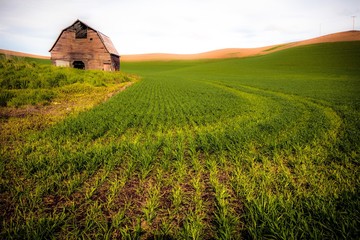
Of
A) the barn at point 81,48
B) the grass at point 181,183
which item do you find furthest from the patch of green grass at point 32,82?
the barn at point 81,48

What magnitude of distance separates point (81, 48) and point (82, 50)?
347 mm

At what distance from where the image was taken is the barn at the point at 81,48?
29.2 m

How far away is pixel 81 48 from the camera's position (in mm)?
29688

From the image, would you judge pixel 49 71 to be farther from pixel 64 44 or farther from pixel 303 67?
pixel 303 67

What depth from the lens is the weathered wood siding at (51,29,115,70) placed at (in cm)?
2938

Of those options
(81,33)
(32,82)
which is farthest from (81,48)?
(32,82)

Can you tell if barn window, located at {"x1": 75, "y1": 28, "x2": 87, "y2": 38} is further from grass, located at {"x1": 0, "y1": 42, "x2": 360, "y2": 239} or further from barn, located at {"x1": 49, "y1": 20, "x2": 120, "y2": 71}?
grass, located at {"x1": 0, "y1": 42, "x2": 360, "y2": 239}

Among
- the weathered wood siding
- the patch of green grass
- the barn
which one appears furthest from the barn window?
the patch of green grass

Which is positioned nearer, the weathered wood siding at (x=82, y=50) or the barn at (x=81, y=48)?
the barn at (x=81, y=48)

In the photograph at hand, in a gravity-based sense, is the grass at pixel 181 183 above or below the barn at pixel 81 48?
below

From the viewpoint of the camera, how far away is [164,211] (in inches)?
114

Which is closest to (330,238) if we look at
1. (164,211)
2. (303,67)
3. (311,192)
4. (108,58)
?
(311,192)

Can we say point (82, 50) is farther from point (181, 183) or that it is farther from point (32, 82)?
point (181, 183)

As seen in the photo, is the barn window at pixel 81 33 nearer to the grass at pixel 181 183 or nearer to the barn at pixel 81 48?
the barn at pixel 81 48
